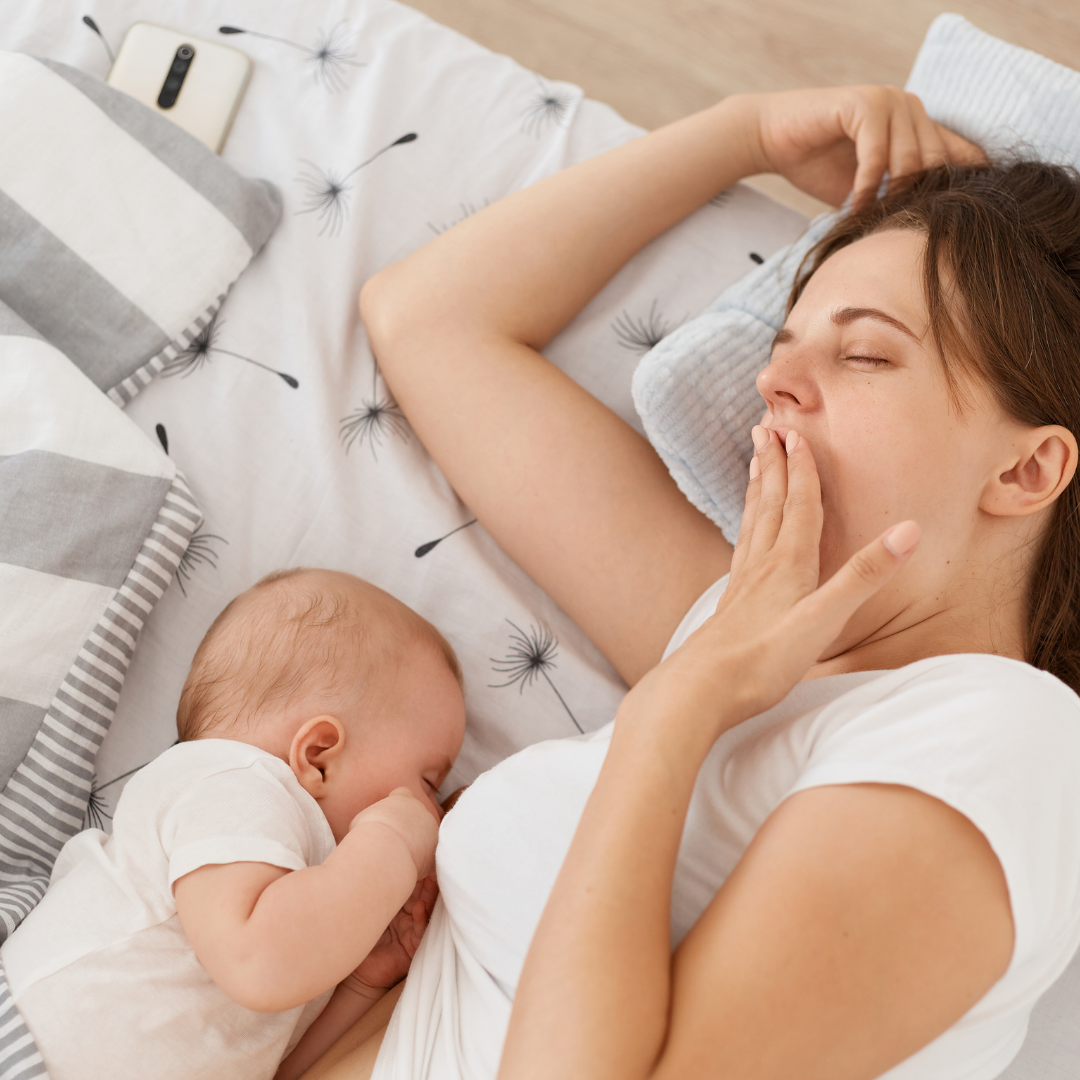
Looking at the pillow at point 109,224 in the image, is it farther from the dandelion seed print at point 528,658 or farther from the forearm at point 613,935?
the forearm at point 613,935

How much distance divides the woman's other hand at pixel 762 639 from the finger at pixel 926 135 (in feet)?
2.57

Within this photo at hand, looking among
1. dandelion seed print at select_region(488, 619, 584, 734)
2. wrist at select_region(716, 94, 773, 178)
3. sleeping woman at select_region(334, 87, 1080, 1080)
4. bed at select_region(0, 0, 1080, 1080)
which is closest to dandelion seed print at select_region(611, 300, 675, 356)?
bed at select_region(0, 0, 1080, 1080)

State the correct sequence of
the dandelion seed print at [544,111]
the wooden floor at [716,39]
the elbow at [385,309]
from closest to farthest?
the elbow at [385,309] → the dandelion seed print at [544,111] → the wooden floor at [716,39]

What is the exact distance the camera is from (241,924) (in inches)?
35.4

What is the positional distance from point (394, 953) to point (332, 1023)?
0.37 feet

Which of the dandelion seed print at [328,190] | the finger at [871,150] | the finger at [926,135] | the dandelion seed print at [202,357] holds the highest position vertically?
the finger at [926,135]

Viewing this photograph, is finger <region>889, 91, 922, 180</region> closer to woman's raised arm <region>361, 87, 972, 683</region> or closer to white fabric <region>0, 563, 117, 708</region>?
woman's raised arm <region>361, 87, 972, 683</region>

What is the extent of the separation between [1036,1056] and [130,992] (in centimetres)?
100

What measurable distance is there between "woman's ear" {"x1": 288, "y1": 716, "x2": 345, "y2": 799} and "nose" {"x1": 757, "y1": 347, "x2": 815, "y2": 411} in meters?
0.64

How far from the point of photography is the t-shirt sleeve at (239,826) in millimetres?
934

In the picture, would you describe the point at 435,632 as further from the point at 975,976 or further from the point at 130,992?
the point at 975,976

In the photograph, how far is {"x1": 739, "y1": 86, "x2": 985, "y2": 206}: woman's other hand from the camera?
129 centimetres

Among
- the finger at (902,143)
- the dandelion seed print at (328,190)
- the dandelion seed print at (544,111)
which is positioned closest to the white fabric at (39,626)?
the dandelion seed print at (328,190)

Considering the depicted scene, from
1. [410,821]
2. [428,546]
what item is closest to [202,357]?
[428,546]
